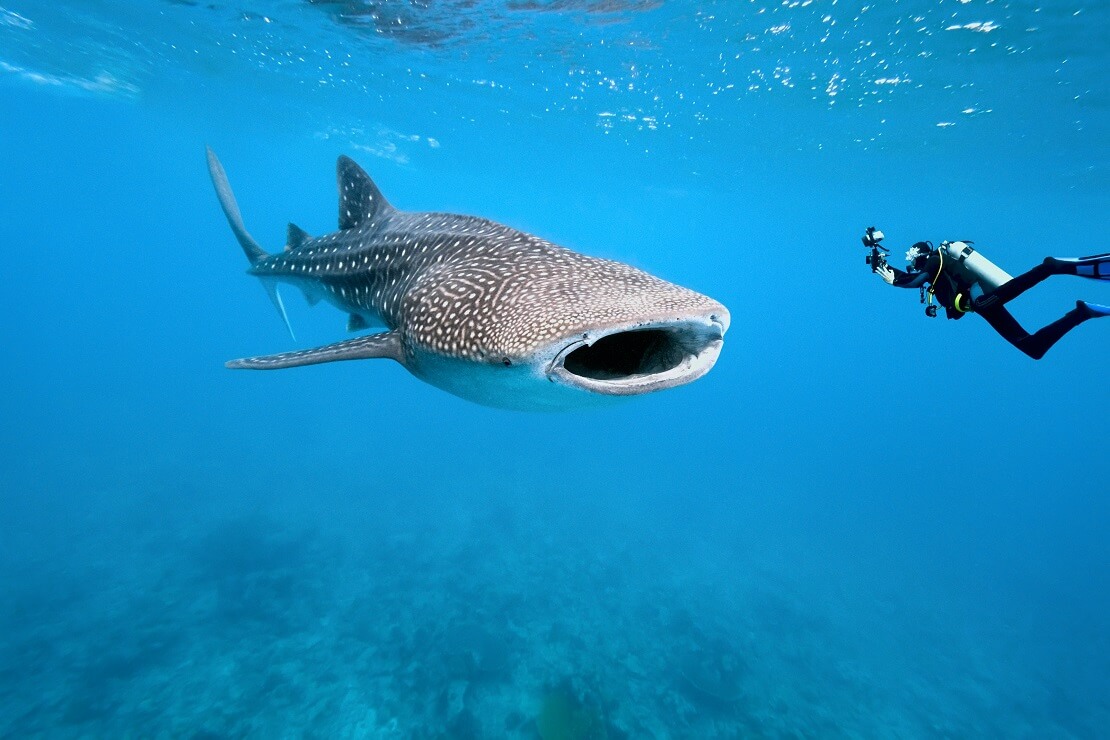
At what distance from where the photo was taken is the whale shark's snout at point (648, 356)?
208 cm

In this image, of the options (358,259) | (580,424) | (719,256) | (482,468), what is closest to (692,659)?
(358,259)

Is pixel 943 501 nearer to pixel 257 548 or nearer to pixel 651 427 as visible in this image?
pixel 651 427

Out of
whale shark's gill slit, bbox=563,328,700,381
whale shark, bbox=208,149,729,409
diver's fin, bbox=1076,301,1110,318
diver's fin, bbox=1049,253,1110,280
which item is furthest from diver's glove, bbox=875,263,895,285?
whale shark's gill slit, bbox=563,328,700,381

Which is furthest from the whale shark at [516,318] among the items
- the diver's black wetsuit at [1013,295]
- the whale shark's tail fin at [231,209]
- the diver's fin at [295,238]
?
the diver's black wetsuit at [1013,295]

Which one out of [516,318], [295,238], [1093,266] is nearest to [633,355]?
[516,318]

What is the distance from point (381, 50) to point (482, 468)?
18493 mm

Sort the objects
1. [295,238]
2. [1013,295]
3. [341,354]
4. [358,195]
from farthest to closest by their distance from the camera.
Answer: [295,238]
[358,195]
[1013,295]
[341,354]

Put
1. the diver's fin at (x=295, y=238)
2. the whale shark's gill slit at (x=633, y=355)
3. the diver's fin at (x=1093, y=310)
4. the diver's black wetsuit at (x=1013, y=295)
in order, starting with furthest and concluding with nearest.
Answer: the diver's fin at (x=295, y=238)
the diver's black wetsuit at (x=1013, y=295)
the diver's fin at (x=1093, y=310)
the whale shark's gill slit at (x=633, y=355)

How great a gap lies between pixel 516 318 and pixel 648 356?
2.57 feet

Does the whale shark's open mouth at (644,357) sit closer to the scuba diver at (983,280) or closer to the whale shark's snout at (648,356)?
the whale shark's snout at (648,356)

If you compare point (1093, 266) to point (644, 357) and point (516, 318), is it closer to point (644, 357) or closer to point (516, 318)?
point (644, 357)

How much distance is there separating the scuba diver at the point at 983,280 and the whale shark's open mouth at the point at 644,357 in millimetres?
4615

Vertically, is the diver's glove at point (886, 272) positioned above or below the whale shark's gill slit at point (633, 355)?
above

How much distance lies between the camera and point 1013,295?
5516 millimetres
